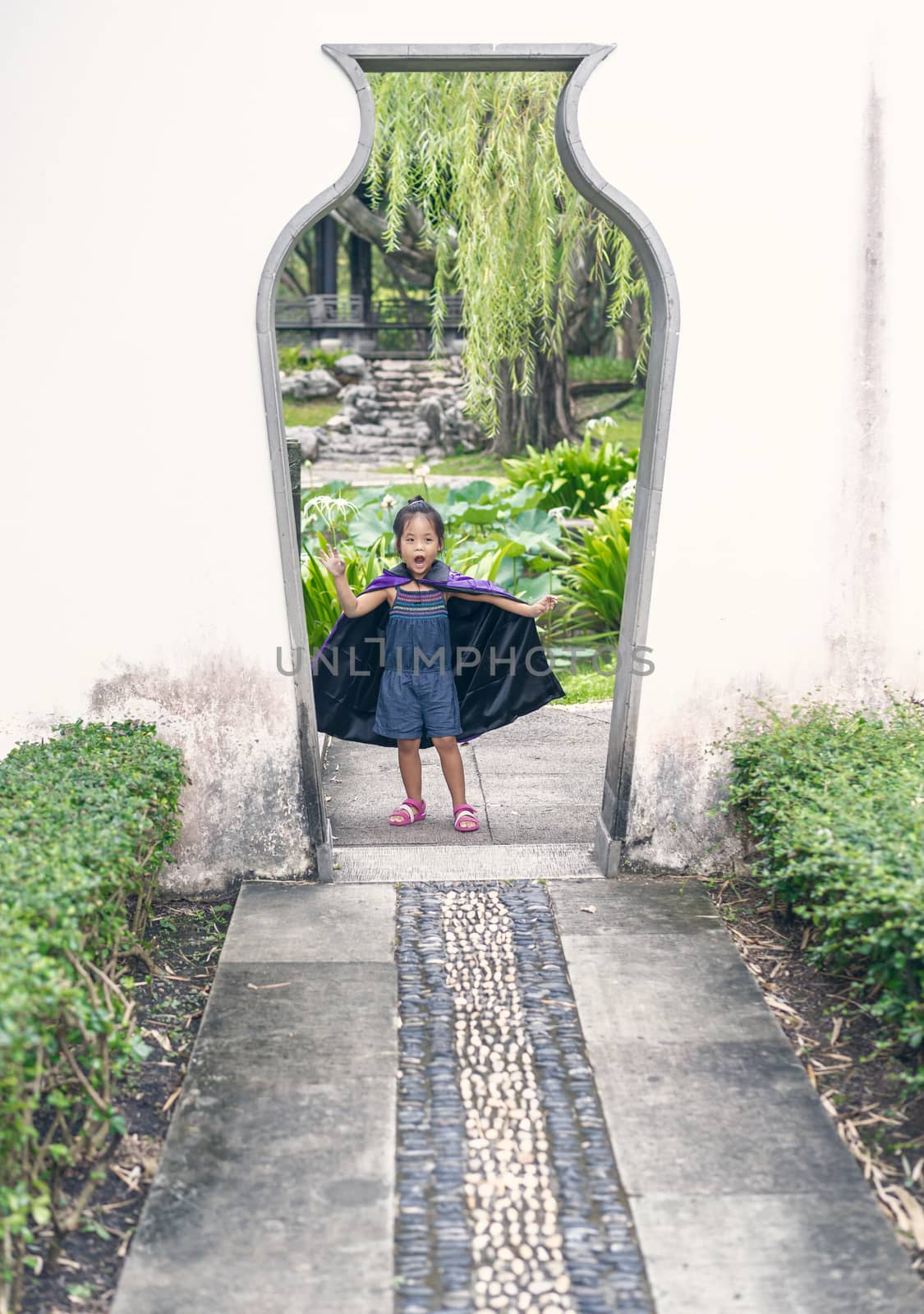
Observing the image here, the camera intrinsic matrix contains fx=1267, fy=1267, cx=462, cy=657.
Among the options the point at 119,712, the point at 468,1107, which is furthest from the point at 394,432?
the point at 468,1107

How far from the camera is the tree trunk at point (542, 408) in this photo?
18969 millimetres

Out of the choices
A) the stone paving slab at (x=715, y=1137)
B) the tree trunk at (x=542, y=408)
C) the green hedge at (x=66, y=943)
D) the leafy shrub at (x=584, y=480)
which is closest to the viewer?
the green hedge at (x=66, y=943)

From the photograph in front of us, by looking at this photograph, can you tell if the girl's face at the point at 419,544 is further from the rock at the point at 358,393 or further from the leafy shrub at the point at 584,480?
the rock at the point at 358,393

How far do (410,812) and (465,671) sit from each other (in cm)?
65

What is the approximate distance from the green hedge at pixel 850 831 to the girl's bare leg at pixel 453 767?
46.8 inches

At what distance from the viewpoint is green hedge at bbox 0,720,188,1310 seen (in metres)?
2.55

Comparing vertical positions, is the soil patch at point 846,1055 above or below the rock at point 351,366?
above

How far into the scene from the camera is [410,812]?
5.45 m

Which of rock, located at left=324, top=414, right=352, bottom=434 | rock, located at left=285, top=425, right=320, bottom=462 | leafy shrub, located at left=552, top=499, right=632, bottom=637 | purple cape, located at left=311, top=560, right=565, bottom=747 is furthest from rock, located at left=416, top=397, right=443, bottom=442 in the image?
purple cape, located at left=311, top=560, right=565, bottom=747

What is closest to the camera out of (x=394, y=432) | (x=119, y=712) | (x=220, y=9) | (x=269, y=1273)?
(x=269, y=1273)

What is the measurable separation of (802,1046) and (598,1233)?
104cm

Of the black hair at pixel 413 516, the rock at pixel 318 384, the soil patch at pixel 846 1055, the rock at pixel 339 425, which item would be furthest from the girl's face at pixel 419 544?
the rock at pixel 318 384

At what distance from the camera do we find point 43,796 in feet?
12.0

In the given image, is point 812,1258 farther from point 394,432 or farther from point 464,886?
point 394,432
